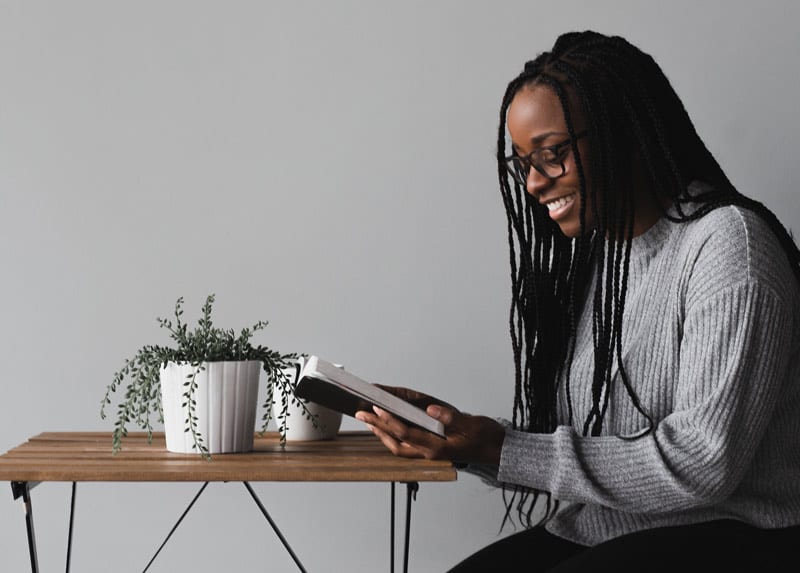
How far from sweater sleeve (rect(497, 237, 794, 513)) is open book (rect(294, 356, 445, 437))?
0.18 metres

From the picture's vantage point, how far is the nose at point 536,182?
49.7 inches

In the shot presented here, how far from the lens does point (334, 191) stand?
1.84m

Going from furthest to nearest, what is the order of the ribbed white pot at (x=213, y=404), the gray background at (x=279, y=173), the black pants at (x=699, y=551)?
the gray background at (x=279, y=173) → the ribbed white pot at (x=213, y=404) → the black pants at (x=699, y=551)

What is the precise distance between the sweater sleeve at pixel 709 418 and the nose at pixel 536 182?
24cm

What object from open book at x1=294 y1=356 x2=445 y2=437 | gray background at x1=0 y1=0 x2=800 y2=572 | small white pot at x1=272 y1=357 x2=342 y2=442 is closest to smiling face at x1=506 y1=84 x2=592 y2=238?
open book at x1=294 y1=356 x2=445 y2=437

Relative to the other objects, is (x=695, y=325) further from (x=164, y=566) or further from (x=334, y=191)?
(x=164, y=566)

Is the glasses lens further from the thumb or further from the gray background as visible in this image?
the gray background

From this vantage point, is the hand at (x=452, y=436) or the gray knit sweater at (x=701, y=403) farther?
the hand at (x=452, y=436)

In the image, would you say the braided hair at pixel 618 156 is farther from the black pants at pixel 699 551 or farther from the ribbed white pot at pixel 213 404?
the ribbed white pot at pixel 213 404

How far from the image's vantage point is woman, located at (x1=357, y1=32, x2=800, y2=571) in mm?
1096

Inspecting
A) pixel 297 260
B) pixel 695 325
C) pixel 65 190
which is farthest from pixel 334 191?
pixel 695 325

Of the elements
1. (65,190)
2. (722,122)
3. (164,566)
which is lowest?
(164,566)

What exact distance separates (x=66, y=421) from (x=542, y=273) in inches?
37.0

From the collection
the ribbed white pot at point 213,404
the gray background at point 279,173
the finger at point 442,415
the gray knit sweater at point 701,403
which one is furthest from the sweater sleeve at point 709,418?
the gray background at point 279,173
